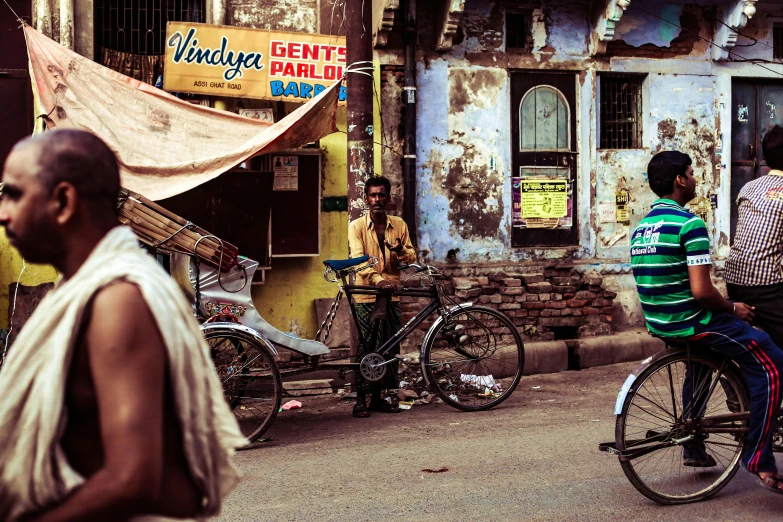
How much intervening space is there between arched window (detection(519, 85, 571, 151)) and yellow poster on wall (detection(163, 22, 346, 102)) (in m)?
2.28

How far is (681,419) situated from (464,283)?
5483 millimetres

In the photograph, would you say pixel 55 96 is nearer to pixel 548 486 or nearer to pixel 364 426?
pixel 364 426

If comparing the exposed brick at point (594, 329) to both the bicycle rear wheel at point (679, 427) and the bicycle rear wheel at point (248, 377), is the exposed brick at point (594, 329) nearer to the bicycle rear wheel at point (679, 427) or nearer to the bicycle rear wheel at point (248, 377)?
the bicycle rear wheel at point (248, 377)

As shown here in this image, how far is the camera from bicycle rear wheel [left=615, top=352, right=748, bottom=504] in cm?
445

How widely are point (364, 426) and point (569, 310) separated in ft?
13.6

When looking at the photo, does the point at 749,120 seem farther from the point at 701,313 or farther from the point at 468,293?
the point at 701,313

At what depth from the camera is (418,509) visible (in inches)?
178

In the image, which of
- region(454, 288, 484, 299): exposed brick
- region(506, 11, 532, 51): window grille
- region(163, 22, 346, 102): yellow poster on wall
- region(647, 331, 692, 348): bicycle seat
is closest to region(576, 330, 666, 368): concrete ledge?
region(454, 288, 484, 299): exposed brick

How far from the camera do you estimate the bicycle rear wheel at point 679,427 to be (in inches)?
175

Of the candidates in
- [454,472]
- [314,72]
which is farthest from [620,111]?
[454,472]

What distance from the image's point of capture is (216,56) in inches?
367

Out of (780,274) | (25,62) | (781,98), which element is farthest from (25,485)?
(781,98)

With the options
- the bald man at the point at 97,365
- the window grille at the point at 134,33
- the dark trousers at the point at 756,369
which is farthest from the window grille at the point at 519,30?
the bald man at the point at 97,365

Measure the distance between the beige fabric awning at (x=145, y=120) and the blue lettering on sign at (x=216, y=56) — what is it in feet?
3.21
